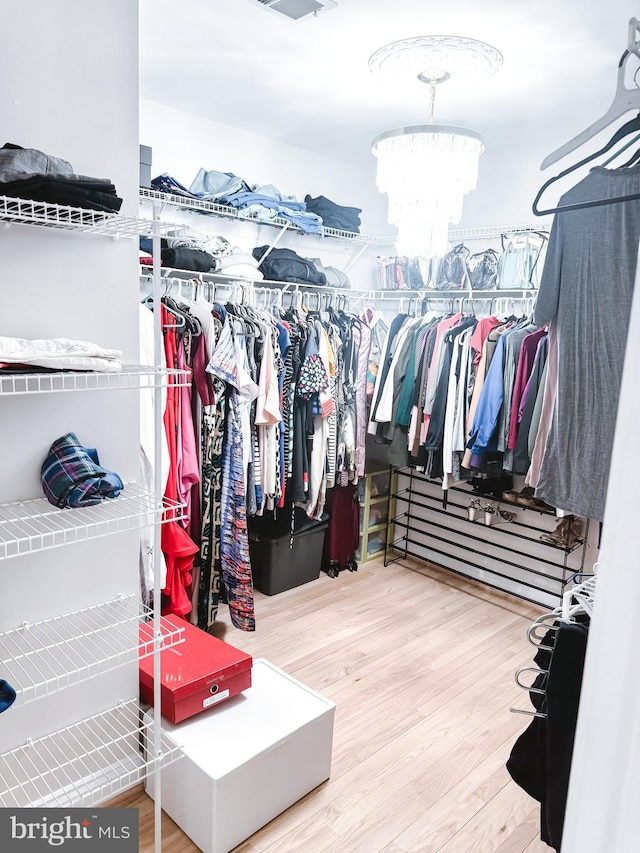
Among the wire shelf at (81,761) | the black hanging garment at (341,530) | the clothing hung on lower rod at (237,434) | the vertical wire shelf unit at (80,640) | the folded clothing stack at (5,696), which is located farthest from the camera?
the black hanging garment at (341,530)

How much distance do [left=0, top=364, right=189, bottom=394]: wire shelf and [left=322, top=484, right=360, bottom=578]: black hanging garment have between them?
207cm

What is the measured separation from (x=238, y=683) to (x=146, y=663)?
0.31 m

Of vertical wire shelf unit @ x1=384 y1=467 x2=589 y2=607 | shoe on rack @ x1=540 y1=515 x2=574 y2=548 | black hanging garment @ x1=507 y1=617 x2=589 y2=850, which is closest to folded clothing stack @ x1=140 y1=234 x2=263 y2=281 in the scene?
vertical wire shelf unit @ x1=384 y1=467 x2=589 y2=607

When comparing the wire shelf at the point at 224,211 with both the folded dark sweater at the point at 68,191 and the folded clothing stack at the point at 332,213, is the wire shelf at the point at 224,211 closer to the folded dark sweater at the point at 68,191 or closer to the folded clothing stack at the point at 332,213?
the folded clothing stack at the point at 332,213

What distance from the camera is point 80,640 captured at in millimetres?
1749

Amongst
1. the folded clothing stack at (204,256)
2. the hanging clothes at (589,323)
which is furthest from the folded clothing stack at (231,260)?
the hanging clothes at (589,323)

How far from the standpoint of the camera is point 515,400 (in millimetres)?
2873

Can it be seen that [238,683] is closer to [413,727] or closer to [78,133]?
[413,727]

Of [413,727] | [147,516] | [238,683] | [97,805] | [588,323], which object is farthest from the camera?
[413,727]

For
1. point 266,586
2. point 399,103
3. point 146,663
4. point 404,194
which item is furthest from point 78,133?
point 266,586

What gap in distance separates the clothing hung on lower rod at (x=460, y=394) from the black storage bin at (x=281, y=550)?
2.12ft

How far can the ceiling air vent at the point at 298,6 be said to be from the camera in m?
2.04

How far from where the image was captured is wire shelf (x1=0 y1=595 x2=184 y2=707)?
157 cm

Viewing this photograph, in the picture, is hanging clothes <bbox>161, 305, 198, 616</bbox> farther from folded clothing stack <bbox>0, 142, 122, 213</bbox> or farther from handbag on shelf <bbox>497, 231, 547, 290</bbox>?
handbag on shelf <bbox>497, 231, 547, 290</bbox>
